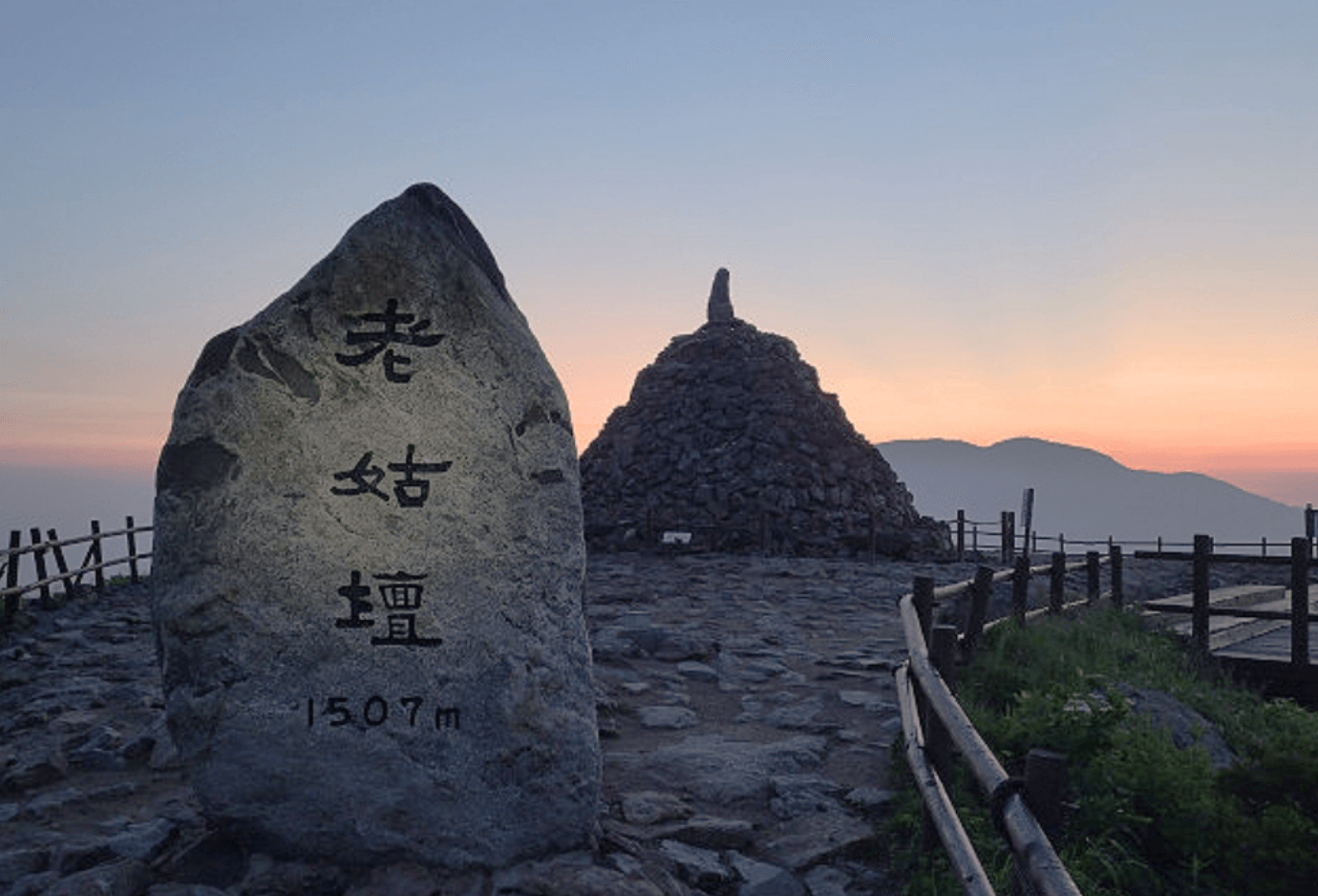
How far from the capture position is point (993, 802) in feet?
11.4

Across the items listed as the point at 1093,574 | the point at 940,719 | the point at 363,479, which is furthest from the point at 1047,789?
the point at 1093,574

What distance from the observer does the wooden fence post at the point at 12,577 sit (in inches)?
564

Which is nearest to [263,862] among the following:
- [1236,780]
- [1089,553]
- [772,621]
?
[1236,780]

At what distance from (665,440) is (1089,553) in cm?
1713

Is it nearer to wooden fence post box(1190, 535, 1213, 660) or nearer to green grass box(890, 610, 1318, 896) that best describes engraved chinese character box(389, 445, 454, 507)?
green grass box(890, 610, 1318, 896)

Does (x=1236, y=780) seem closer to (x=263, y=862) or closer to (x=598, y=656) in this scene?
(x=263, y=862)

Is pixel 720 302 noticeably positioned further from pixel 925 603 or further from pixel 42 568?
pixel 925 603

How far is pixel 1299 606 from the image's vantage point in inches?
409

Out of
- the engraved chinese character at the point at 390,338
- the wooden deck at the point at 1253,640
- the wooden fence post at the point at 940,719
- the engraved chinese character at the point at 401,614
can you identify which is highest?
the engraved chinese character at the point at 390,338

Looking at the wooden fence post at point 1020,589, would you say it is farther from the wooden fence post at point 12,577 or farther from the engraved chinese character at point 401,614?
the wooden fence post at point 12,577

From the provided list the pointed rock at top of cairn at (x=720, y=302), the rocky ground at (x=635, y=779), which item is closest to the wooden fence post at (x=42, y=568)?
the rocky ground at (x=635, y=779)

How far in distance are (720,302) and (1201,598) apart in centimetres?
2322

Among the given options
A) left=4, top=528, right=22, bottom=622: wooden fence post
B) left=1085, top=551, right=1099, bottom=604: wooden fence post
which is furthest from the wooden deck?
left=4, top=528, right=22, bottom=622: wooden fence post

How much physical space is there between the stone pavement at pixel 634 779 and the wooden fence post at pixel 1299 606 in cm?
419
